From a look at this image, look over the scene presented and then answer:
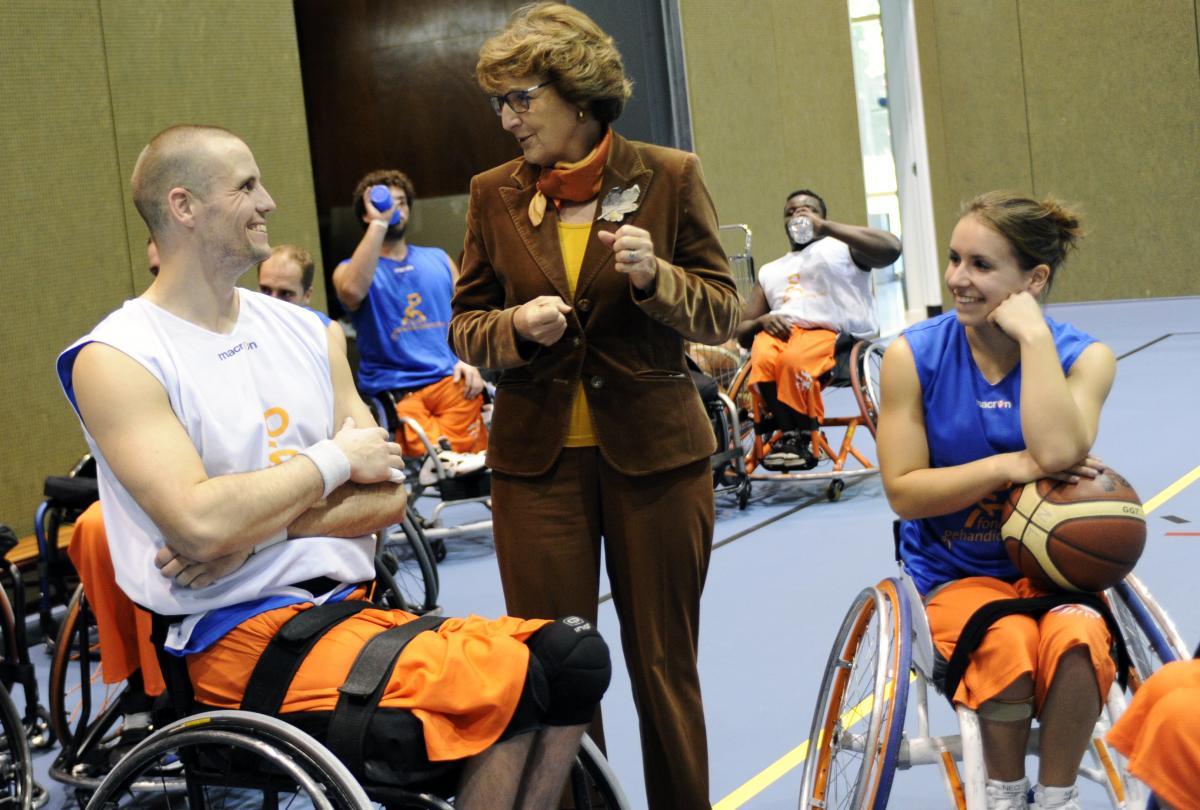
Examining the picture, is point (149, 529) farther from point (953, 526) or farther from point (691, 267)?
point (953, 526)

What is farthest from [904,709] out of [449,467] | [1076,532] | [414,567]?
[414,567]

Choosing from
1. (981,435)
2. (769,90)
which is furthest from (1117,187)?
(981,435)

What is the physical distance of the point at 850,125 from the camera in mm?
11141

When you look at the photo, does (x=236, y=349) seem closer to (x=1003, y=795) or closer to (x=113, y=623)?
(x=113, y=623)

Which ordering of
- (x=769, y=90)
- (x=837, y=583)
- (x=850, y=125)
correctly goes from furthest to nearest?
(x=850, y=125) → (x=769, y=90) → (x=837, y=583)

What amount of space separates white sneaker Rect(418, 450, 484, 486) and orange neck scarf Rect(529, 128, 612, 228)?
9.19ft

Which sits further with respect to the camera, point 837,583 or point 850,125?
point 850,125

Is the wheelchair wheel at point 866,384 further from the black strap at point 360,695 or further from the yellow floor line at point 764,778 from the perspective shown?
the black strap at point 360,695

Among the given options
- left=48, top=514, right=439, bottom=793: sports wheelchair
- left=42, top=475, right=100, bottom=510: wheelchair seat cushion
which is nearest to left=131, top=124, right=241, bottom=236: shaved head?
left=48, top=514, right=439, bottom=793: sports wheelchair

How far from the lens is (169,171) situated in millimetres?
1993

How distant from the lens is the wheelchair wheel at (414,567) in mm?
4086

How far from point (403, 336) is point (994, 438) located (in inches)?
131

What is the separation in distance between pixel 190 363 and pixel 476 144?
6359mm

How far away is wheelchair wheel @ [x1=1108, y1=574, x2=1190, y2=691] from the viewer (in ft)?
6.79
